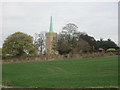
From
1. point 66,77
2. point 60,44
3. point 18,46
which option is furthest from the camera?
point 60,44

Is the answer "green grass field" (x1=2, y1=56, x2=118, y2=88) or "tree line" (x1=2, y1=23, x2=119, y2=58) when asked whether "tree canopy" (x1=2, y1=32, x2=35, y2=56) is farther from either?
"green grass field" (x1=2, y1=56, x2=118, y2=88)

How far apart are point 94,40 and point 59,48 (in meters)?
12.5

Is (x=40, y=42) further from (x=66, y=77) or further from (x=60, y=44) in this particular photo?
(x=66, y=77)

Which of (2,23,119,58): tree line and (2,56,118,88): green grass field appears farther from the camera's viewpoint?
(2,23,119,58): tree line

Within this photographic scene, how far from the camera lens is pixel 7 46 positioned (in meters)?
45.7

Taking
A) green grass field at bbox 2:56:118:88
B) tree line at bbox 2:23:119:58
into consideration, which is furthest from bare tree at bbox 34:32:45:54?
green grass field at bbox 2:56:118:88

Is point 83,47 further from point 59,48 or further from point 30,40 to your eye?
point 30,40

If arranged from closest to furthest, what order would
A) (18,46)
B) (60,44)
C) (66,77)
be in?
(66,77) < (18,46) < (60,44)

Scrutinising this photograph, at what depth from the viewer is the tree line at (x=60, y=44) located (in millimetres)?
45438

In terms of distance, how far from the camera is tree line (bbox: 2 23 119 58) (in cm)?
4544

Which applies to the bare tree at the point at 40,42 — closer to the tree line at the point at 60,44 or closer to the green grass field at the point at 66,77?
the tree line at the point at 60,44

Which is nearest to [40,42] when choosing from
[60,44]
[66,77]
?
[60,44]

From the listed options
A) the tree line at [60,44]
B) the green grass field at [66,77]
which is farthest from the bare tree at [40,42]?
the green grass field at [66,77]

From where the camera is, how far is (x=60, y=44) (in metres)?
53.6
